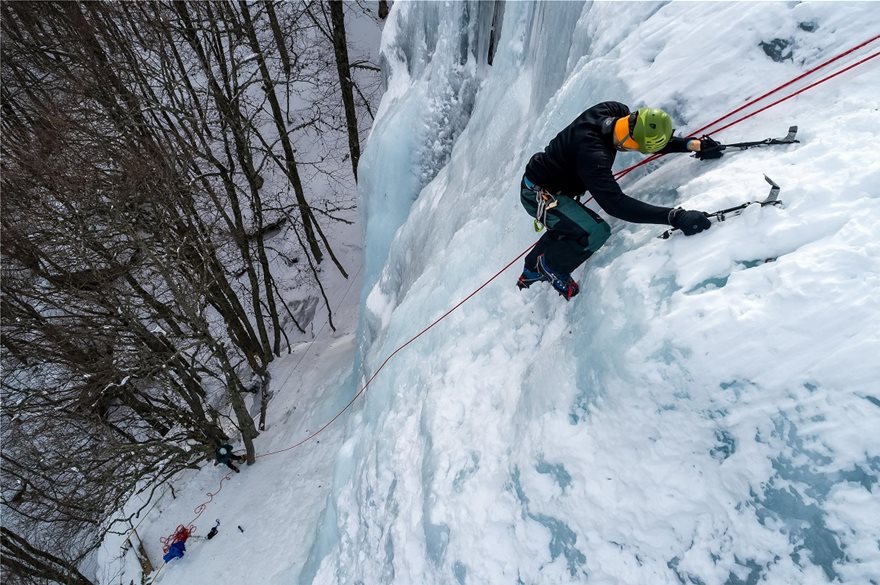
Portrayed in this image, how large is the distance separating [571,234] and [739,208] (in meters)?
0.95

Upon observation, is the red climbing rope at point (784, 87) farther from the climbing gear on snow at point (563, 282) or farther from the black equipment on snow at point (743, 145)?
the climbing gear on snow at point (563, 282)

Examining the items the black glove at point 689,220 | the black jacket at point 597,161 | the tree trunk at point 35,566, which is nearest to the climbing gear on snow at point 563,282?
the black jacket at point 597,161

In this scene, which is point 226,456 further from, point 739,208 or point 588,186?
point 739,208

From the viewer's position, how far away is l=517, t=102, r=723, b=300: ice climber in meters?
2.76

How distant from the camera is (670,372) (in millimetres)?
2395

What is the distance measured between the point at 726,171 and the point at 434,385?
261cm

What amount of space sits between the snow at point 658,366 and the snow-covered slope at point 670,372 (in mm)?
10

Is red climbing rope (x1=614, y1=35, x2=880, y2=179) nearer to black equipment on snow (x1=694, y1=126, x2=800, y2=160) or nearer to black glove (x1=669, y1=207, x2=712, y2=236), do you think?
black equipment on snow (x1=694, y1=126, x2=800, y2=160)

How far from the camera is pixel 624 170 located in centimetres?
351

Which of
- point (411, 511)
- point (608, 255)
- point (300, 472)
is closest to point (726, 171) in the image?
point (608, 255)

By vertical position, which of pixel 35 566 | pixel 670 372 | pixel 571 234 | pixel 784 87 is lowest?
pixel 35 566

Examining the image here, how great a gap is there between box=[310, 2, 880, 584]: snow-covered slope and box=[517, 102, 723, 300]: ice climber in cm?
14

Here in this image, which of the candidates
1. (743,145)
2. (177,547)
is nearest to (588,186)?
(743,145)

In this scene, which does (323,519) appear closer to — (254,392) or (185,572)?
(185,572)
